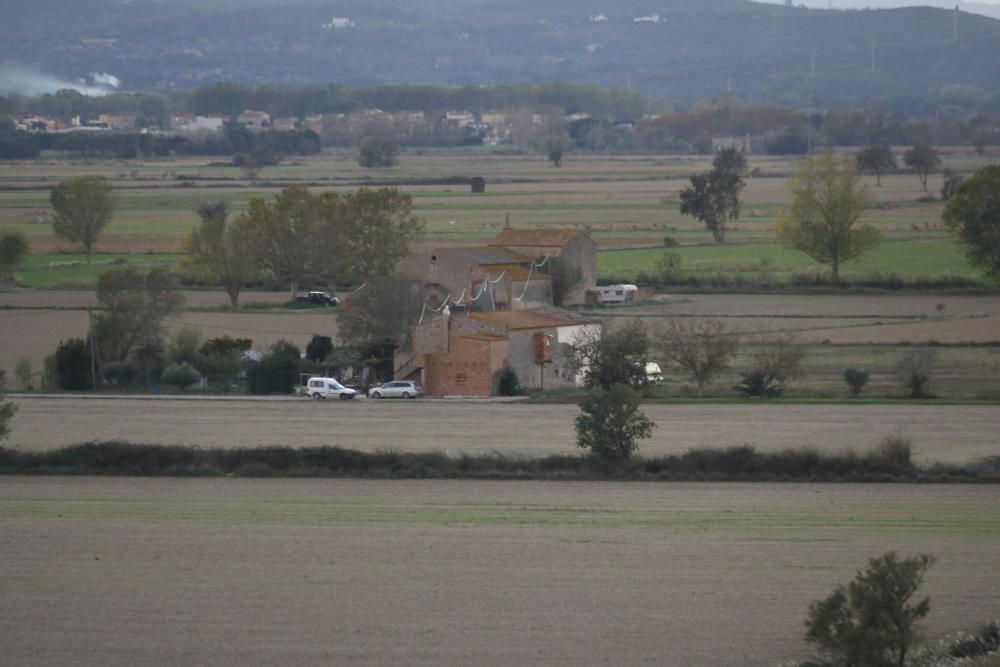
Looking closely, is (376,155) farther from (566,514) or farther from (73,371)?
(566,514)

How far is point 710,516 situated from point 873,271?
31.6 metres

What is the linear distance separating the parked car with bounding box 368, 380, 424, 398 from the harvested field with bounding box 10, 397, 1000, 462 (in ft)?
1.82

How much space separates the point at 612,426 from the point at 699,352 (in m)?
8.53

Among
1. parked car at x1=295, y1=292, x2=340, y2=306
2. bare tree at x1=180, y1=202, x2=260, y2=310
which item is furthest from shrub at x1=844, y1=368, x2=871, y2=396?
bare tree at x1=180, y1=202, x2=260, y2=310

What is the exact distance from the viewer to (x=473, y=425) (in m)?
24.1

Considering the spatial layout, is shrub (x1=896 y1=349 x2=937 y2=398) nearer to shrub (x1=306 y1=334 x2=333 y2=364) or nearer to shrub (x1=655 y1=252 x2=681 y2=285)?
shrub (x1=306 y1=334 x2=333 y2=364)

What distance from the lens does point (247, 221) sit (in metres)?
44.4

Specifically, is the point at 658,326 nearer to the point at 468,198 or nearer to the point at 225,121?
the point at 468,198

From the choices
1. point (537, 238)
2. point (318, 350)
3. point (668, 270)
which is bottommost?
point (318, 350)

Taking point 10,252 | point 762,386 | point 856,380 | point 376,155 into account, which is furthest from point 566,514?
point 376,155

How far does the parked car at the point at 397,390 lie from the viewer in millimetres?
A: 28172

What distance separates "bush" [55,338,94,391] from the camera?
30.0 meters

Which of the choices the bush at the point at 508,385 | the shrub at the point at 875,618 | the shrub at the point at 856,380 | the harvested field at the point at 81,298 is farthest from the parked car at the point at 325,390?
the shrub at the point at 875,618

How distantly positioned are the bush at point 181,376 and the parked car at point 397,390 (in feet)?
12.8
